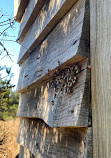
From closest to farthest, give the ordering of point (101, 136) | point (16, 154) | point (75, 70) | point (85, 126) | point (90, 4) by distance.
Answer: point (101, 136), point (85, 126), point (90, 4), point (75, 70), point (16, 154)

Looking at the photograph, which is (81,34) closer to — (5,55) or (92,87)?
(92,87)

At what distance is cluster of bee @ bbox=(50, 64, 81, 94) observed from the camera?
1450mm


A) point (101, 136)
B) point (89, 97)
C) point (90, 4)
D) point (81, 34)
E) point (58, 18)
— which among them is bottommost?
point (101, 136)

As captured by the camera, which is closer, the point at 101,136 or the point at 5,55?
the point at 101,136

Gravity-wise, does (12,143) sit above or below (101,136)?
below

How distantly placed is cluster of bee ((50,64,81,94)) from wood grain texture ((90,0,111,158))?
216 millimetres

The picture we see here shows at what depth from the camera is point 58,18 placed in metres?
1.88

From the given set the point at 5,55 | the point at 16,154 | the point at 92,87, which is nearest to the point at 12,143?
the point at 16,154

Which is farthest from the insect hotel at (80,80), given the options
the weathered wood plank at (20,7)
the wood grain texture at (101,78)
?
the weathered wood plank at (20,7)

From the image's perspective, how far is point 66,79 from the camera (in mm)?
1583

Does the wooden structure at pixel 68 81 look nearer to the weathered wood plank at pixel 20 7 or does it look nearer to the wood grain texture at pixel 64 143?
the wood grain texture at pixel 64 143

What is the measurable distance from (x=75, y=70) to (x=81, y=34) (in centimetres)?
28

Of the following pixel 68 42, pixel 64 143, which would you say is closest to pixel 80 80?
pixel 68 42

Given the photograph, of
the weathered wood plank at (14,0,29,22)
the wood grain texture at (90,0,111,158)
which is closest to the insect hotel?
the wood grain texture at (90,0,111,158)
